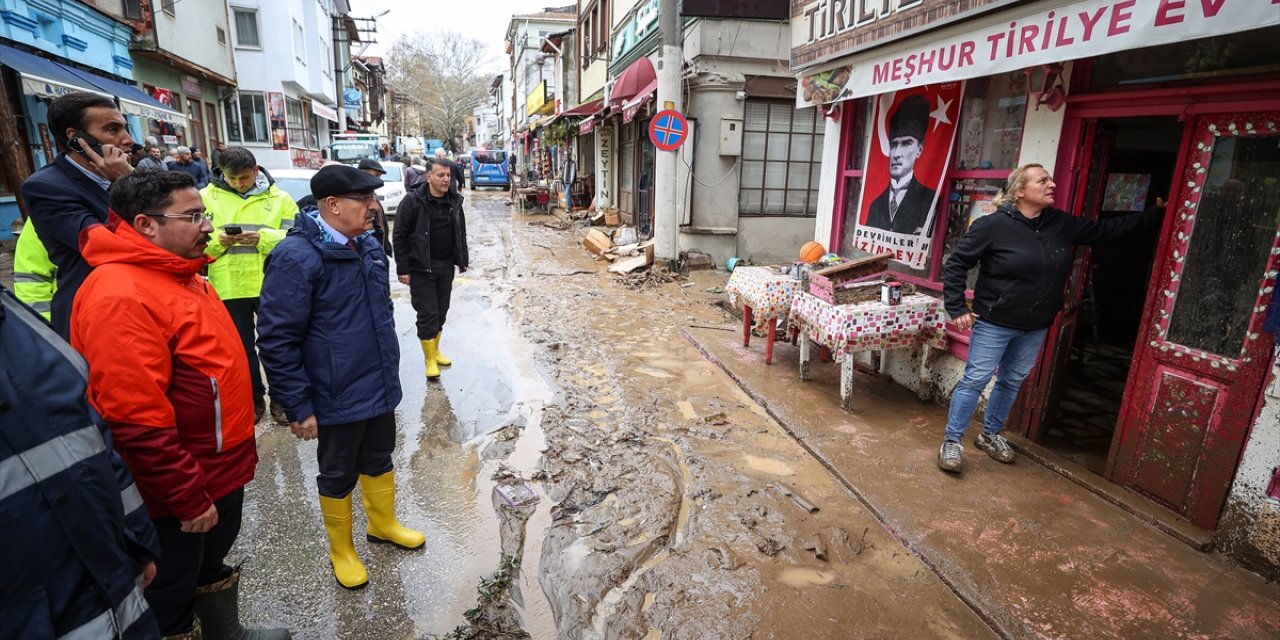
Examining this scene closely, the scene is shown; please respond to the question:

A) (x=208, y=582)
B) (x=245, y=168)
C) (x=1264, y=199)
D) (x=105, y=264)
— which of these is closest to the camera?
(x=105, y=264)

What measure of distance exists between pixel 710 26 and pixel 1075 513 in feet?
29.0

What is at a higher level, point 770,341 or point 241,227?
point 241,227

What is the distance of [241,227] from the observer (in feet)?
13.4

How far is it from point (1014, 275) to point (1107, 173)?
4.65ft

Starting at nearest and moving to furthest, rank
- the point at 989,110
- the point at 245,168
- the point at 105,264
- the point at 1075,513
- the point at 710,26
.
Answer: the point at 105,264 → the point at 1075,513 → the point at 245,168 → the point at 989,110 → the point at 710,26

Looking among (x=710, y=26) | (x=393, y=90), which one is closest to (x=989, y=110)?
(x=710, y=26)

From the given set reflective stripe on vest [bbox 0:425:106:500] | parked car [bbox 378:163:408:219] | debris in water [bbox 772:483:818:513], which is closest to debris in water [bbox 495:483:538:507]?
debris in water [bbox 772:483:818:513]

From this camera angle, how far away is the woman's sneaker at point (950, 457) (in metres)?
4.02

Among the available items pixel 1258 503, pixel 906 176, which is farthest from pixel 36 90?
pixel 1258 503

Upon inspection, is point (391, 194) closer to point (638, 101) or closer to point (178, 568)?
point (638, 101)

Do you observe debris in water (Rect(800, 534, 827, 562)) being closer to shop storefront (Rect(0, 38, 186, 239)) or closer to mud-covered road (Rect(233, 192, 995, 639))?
mud-covered road (Rect(233, 192, 995, 639))

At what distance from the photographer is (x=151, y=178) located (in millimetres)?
1970

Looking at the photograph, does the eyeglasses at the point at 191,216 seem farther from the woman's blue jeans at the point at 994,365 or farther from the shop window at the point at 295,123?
the shop window at the point at 295,123

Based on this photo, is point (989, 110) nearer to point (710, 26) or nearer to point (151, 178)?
point (151, 178)
